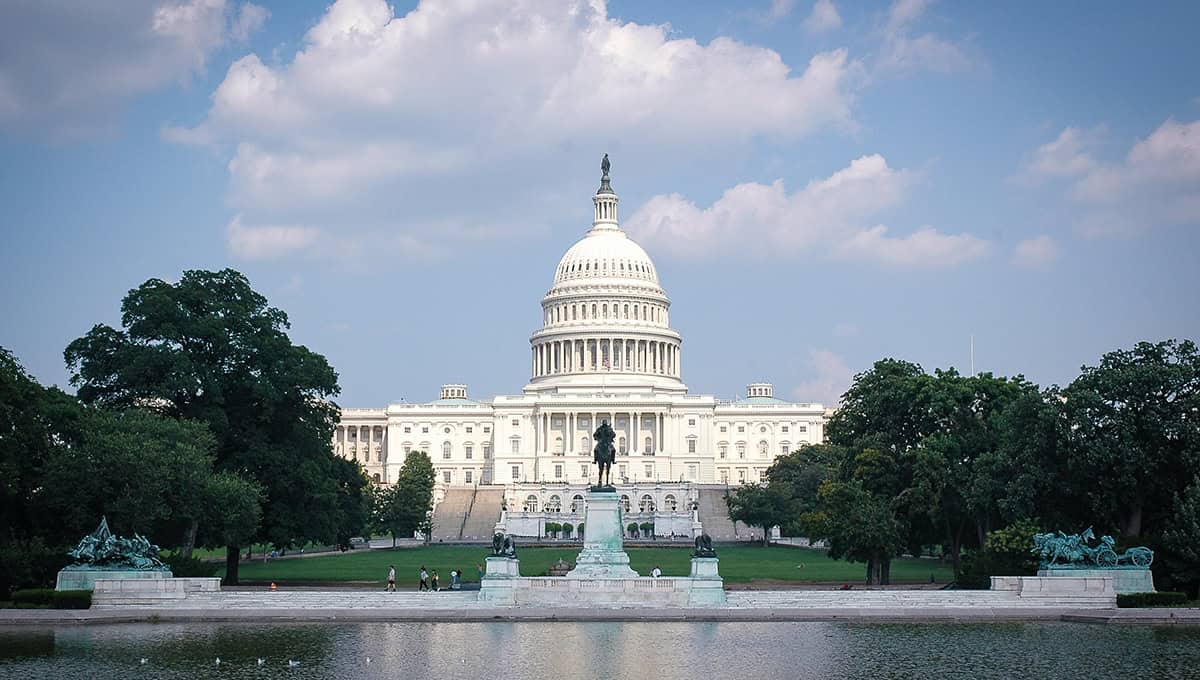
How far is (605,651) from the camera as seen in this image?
31.0 meters

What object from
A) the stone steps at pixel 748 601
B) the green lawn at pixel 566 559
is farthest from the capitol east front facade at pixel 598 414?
the stone steps at pixel 748 601

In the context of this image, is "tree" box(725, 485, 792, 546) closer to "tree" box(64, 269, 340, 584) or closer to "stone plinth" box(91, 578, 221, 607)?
"tree" box(64, 269, 340, 584)

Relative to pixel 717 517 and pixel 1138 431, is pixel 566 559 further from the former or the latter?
pixel 717 517

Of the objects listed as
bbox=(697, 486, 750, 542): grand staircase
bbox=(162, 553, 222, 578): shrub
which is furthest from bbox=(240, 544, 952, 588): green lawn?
bbox=(697, 486, 750, 542): grand staircase

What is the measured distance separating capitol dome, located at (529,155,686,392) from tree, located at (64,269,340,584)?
323ft

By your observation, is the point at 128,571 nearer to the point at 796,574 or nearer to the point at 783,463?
the point at 796,574

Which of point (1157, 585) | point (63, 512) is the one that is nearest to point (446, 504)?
point (63, 512)

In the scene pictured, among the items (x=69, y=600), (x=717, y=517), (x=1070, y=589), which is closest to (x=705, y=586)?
(x=1070, y=589)

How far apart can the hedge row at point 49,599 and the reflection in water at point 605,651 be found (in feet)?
11.1

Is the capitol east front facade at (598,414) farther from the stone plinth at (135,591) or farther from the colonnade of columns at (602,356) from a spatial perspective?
the stone plinth at (135,591)

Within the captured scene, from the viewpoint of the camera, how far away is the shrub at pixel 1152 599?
39.3 m

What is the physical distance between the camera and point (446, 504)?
13188 centimetres

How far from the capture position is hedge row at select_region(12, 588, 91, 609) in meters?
39.2

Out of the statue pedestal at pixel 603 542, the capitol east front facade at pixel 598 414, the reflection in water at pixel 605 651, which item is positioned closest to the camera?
the reflection in water at pixel 605 651
